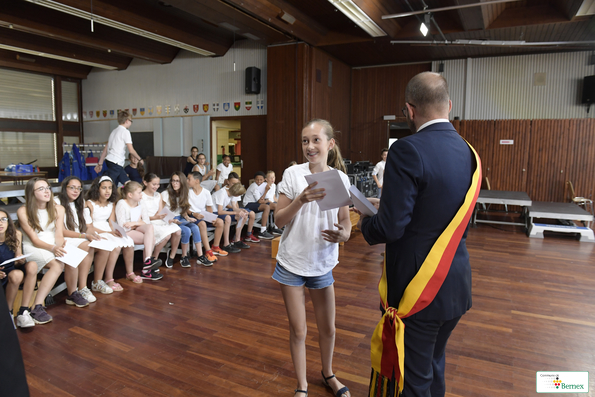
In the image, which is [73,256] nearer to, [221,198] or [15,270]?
[15,270]

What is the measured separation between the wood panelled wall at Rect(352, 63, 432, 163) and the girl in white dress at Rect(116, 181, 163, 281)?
8.08 meters

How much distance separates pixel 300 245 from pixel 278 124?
811 centimetres

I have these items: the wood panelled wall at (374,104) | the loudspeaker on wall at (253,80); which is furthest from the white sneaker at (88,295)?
the wood panelled wall at (374,104)

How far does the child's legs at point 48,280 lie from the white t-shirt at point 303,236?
2.47 meters

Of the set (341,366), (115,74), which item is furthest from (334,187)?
(115,74)

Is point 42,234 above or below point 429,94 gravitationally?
below

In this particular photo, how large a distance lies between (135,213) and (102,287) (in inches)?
38.2

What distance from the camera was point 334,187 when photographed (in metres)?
1.70

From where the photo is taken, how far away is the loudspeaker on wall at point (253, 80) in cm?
Answer: 1007

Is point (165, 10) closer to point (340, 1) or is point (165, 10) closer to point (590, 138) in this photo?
point (340, 1)

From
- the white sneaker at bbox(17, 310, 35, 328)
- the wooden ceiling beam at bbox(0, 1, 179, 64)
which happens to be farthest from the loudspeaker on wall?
the white sneaker at bbox(17, 310, 35, 328)

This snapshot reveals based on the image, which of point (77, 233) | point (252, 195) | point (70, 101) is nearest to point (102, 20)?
point (252, 195)

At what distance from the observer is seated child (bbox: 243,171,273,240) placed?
6.88 meters

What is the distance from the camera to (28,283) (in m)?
3.23
